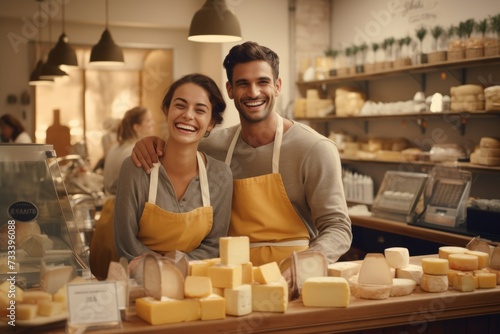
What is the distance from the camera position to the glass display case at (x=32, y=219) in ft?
6.79

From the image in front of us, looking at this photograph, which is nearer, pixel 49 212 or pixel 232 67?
pixel 49 212

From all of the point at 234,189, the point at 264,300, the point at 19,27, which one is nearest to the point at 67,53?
the point at 19,27

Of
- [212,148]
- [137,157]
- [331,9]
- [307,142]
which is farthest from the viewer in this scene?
[331,9]

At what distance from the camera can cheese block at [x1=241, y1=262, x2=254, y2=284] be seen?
1896 millimetres

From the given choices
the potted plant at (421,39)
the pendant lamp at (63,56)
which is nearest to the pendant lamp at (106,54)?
the pendant lamp at (63,56)

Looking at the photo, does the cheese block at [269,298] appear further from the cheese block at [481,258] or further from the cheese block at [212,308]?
the cheese block at [481,258]

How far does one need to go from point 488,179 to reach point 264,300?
4058 mm

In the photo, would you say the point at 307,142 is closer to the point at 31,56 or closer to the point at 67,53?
the point at 67,53

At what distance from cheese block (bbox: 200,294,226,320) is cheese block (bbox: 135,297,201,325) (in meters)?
0.02

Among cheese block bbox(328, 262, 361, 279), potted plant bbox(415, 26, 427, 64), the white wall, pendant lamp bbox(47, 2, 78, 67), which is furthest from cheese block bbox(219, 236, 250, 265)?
the white wall

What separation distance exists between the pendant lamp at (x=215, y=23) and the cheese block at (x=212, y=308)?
237 cm

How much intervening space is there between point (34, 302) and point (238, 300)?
0.56 m

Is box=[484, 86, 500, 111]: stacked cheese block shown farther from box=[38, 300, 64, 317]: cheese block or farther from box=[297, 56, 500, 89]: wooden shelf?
box=[38, 300, 64, 317]: cheese block

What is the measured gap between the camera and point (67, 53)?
6102 millimetres
